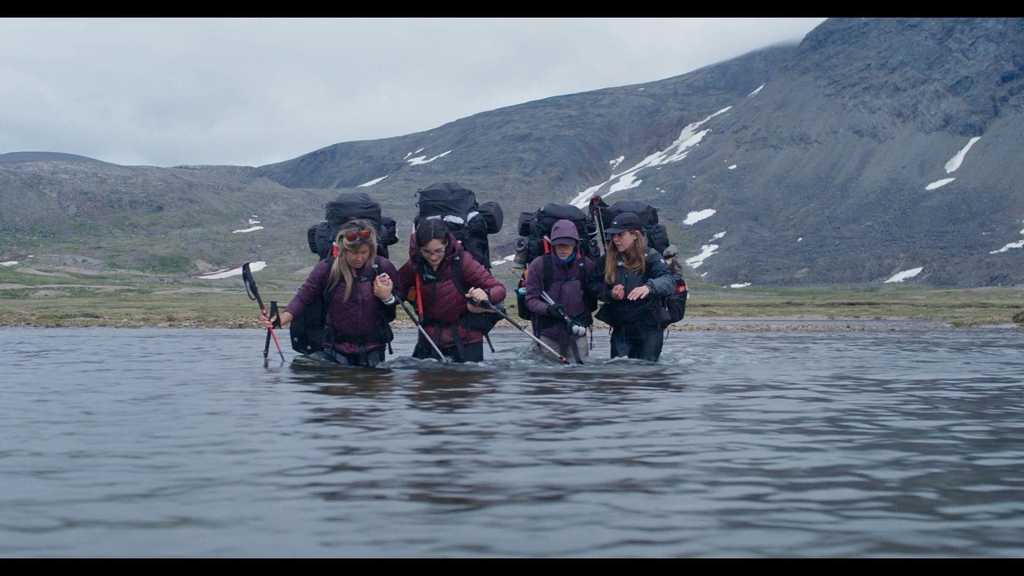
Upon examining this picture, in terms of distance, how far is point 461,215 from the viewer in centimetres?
1507

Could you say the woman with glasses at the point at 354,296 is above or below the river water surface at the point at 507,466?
above

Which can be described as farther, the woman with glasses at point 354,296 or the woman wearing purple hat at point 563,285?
the woman wearing purple hat at point 563,285

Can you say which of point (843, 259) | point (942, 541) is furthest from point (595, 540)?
point (843, 259)

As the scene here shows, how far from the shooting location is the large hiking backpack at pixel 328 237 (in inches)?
556

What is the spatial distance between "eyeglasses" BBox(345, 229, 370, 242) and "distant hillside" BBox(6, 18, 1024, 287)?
10093 centimetres

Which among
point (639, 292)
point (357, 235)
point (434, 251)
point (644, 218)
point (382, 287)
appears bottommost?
point (639, 292)

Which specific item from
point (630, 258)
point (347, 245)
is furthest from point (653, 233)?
point (347, 245)

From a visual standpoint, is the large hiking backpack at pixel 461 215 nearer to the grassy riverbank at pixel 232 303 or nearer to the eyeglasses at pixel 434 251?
the eyeglasses at pixel 434 251

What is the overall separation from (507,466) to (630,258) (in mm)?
7613

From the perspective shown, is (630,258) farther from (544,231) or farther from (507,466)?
(507,466)

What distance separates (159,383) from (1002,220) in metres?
123

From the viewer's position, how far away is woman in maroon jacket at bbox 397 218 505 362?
13.9 metres

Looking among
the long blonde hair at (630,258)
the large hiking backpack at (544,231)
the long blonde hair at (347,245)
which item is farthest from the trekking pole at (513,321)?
the long blonde hair at (347,245)
